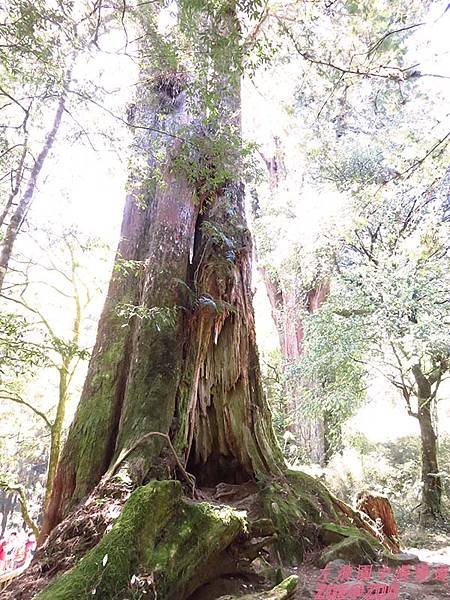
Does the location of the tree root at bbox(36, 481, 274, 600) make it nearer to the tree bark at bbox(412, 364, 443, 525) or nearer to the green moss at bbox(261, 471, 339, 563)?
the green moss at bbox(261, 471, 339, 563)

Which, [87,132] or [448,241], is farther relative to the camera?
[448,241]

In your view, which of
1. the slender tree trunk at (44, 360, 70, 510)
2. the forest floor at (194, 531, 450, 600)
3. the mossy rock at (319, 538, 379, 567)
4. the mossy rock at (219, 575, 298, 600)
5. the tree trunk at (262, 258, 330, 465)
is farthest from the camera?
the tree trunk at (262, 258, 330, 465)

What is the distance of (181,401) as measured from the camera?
11.9 ft

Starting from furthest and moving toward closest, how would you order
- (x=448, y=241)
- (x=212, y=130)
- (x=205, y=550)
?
(x=448, y=241) → (x=212, y=130) → (x=205, y=550)

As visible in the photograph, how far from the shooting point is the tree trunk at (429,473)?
26.9 feet

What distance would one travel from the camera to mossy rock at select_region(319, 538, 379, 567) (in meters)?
3.16

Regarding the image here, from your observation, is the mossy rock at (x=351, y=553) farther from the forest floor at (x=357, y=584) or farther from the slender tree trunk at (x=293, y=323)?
the slender tree trunk at (x=293, y=323)

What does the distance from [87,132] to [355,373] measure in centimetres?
614

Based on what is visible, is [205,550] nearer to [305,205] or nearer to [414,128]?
[305,205]

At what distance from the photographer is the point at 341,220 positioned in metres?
7.30

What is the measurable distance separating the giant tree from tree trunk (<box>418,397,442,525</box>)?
4802 millimetres

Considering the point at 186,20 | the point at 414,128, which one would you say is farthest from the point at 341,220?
the point at 186,20

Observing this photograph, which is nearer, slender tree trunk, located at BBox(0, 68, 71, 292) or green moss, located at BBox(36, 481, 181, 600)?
green moss, located at BBox(36, 481, 181, 600)

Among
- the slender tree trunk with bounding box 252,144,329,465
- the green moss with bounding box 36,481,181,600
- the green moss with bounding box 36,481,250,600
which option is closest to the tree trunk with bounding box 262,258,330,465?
the slender tree trunk with bounding box 252,144,329,465
